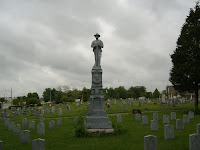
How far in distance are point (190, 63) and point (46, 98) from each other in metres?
90.3

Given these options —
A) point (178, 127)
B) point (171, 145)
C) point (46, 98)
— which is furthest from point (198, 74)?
point (46, 98)

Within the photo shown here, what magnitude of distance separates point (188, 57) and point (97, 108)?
1640cm

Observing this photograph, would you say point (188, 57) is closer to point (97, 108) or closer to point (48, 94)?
point (97, 108)

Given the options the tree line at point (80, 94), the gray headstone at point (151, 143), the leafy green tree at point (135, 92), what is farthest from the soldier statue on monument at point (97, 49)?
the leafy green tree at point (135, 92)

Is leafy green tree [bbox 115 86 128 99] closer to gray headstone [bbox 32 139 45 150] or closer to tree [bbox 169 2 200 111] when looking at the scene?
tree [bbox 169 2 200 111]

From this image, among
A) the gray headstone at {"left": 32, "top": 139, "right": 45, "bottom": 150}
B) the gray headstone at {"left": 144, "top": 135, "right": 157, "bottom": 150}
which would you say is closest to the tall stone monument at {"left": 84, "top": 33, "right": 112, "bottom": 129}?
the gray headstone at {"left": 144, "top": 135, "right": 157, "bottom": 150}

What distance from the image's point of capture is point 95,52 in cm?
1423

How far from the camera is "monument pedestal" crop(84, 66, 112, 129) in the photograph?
12.9 meters

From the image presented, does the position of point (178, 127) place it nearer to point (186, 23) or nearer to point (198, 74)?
point (198, 74)

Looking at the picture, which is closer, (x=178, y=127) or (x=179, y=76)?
(x=178, y=127)

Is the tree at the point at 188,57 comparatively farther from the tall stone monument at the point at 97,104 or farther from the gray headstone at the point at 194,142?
the gray headstone at the point at 194,142

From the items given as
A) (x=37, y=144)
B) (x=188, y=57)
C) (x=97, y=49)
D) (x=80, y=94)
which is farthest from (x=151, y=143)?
(x=80, y=94)

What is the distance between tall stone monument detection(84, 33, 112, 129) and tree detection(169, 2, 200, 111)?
47.2 feet

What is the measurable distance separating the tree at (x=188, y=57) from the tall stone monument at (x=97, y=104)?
14.4 m
